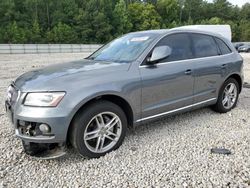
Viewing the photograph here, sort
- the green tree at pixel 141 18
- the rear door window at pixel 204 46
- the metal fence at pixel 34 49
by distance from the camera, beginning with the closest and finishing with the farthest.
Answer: the rear door window at pixel 204 46, the metal fence at pixel 34 49, the green tree at pixel 141 18

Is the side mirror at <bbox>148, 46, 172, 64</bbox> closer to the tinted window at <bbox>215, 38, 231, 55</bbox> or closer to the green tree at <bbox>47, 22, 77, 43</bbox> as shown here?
the tinted window at <bbox>215, 38, 231, 55</bbox>

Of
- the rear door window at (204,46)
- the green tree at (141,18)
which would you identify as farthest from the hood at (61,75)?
the green tree at (141,18)

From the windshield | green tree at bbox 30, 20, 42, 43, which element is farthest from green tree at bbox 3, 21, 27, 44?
the windshield

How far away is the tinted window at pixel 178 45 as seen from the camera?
3848 millimetres

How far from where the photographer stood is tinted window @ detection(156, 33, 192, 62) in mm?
3848

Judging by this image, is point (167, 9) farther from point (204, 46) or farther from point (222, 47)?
point (204, 46)

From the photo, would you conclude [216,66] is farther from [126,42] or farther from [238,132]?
[126,42]

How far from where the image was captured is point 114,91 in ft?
10.4

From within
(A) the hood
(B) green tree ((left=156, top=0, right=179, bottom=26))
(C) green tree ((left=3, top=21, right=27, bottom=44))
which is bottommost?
(C) green tree ((left=3, top=21, right=27, bottom=44))

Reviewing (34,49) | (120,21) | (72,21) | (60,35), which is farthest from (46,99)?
(120,21)

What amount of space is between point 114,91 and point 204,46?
85.9 inches

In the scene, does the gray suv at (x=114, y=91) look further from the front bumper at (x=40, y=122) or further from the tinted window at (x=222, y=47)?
the tinted window at (x=222, y=47)

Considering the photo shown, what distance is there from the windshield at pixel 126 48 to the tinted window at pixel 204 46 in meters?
0.89

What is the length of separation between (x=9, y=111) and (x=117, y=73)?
147 cm
